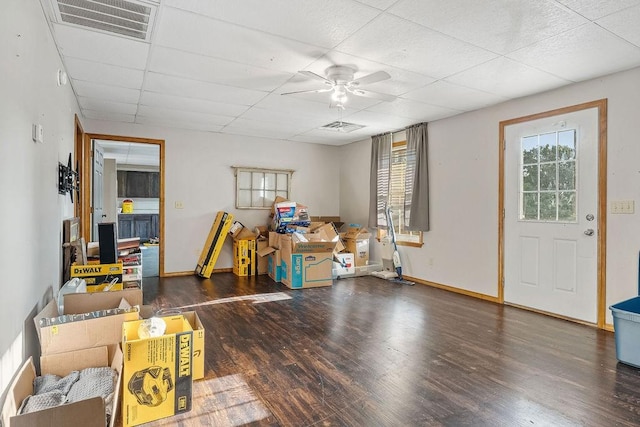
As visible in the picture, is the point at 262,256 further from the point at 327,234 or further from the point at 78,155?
the point at 78,155

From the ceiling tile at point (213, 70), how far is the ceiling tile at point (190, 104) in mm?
777

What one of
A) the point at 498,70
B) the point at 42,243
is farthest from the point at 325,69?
the point at 42,243

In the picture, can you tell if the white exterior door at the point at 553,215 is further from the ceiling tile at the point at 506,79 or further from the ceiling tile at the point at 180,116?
the ceiling tile at the point at 180,116

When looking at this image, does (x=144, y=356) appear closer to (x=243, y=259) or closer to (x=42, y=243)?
(x=42, y=243)

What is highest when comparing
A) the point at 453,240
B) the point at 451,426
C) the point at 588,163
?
the point at 588,163

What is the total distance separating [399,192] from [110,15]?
14.7ft

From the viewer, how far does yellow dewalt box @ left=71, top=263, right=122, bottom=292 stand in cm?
321

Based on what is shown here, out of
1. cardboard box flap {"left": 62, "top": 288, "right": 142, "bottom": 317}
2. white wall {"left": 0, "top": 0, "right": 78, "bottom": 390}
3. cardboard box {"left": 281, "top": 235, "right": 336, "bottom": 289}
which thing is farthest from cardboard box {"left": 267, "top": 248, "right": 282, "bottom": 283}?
white wall {"left": 0, "top": 0, "right": 78, "bottom": 390}

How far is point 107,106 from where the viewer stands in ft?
15.0

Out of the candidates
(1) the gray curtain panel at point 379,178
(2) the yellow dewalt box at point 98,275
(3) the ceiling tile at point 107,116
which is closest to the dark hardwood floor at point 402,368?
(2) the yellow dewalt box at point 98,275

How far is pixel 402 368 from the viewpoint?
2529 mm

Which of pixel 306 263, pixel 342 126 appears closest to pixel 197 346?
pixel 306 263

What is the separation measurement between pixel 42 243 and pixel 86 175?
307cm

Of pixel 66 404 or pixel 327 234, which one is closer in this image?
pixel 66 404
